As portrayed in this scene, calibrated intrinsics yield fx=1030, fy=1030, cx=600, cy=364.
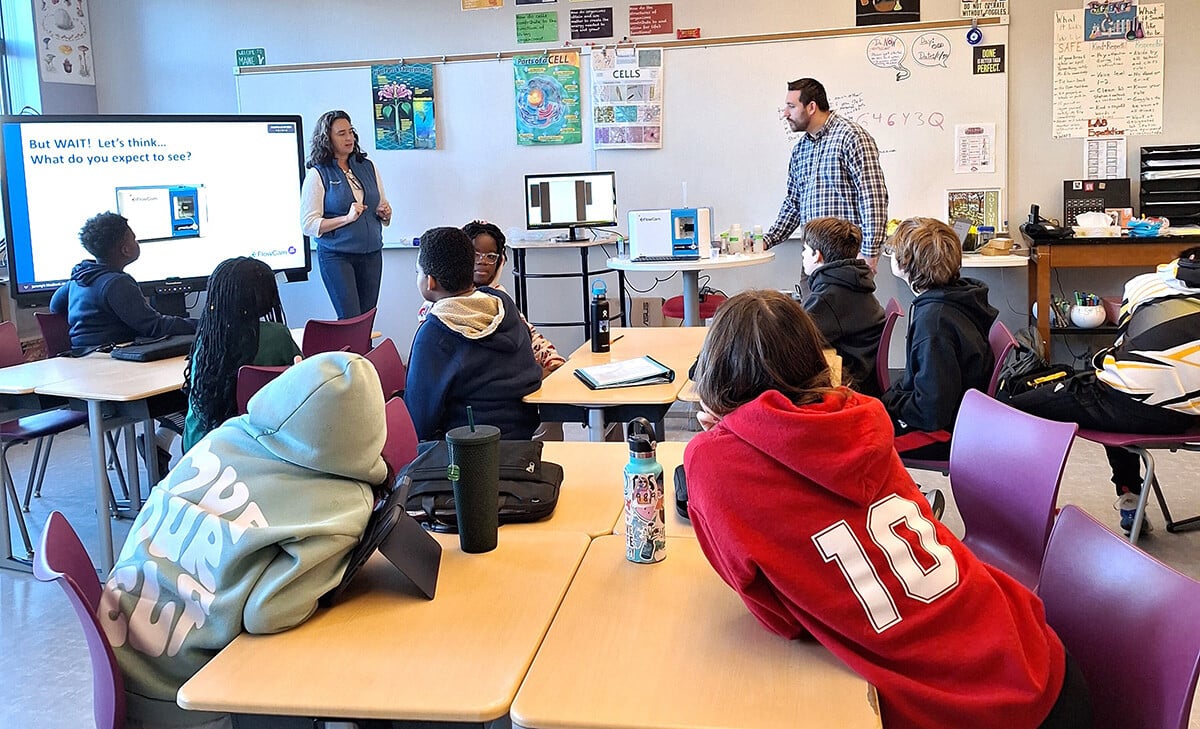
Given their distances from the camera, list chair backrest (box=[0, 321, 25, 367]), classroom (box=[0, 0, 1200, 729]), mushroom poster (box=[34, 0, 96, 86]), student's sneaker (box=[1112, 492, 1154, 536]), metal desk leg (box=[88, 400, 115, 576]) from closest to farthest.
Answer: metal desk leg (box=[88, 400, 115, 576]), student's sneaker (box=[1112, 492, 1154, 536]), chair backrest (box=[0, 321, 25, 367]), classroom (box=[0, 0, 1200, 729]), mushroom poster (box=[34, 0, 96, 86])

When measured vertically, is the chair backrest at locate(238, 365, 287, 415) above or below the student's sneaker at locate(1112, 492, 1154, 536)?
above

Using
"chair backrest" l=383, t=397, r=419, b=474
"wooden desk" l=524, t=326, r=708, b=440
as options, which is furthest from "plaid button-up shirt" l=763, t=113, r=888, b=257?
"chair backrest" l=383, t=397, r=419, b=474

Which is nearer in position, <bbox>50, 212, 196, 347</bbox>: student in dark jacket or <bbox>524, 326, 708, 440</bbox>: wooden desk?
<bbox>524, 326, 708, 440</bbox>: wooden desk

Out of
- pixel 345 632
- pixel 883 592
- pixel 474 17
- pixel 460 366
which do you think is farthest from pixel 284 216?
pixel 883 592

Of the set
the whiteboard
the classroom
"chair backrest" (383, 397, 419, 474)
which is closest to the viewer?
"chair backrest" (383, 397, 419, 474)

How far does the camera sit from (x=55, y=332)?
412 cm

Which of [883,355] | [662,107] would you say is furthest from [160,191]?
[883,355]

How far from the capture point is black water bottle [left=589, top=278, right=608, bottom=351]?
3.34 meters

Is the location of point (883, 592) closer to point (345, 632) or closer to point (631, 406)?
point (345, 632)

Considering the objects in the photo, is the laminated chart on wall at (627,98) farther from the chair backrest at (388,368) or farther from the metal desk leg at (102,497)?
the metal desk leg at (102,497)

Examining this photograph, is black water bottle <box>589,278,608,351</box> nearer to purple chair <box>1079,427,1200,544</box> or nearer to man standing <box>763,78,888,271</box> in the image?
purple chair <box>1079,427,1200,544</box>

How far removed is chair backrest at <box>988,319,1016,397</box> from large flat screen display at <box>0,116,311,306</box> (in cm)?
387

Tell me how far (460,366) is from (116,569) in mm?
1317

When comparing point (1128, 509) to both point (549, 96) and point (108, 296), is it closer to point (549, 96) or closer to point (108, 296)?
point (108, 296)
